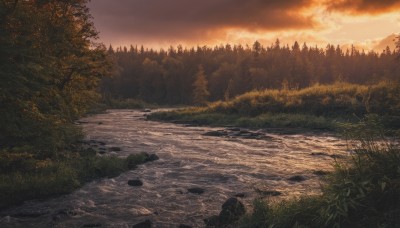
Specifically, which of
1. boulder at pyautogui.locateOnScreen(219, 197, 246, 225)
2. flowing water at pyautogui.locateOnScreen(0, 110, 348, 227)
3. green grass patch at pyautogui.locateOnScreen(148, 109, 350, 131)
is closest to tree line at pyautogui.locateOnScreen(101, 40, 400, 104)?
green grass patch at pyautogui.locateOnScreen(148, 109, 350, 131)

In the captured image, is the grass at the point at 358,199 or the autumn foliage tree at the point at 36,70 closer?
the grass at the point at 358,199

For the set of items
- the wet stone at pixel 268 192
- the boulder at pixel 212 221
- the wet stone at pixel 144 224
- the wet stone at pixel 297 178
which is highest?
the boulder at pixel 212 221

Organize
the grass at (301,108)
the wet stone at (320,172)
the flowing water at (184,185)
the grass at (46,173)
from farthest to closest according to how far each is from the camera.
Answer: the grass at (301,108)
the wet stone at (320,172)
the grass at (46,173)
the flowing water at (184,185)

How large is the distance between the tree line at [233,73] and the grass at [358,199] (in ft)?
280

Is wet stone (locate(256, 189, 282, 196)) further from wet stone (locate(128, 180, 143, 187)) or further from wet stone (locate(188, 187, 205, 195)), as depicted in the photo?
wet stone (locate(128, 180, 143, 187))

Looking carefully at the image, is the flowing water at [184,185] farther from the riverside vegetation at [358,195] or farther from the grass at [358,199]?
the grass at [358,199]

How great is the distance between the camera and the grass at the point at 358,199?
27.8ft

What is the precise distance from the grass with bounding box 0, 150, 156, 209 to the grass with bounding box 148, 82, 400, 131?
22841 millimetres

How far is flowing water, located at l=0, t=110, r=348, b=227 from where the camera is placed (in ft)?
41.7

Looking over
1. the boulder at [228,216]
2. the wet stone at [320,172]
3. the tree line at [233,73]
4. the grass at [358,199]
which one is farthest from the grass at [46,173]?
the tree line at [233,73]

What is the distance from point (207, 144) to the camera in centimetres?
2966

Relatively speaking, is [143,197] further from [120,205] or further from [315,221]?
[315,221]

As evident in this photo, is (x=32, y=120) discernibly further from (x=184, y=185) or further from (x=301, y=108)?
(x=301, y=108)

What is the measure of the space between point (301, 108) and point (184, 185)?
104 feet
